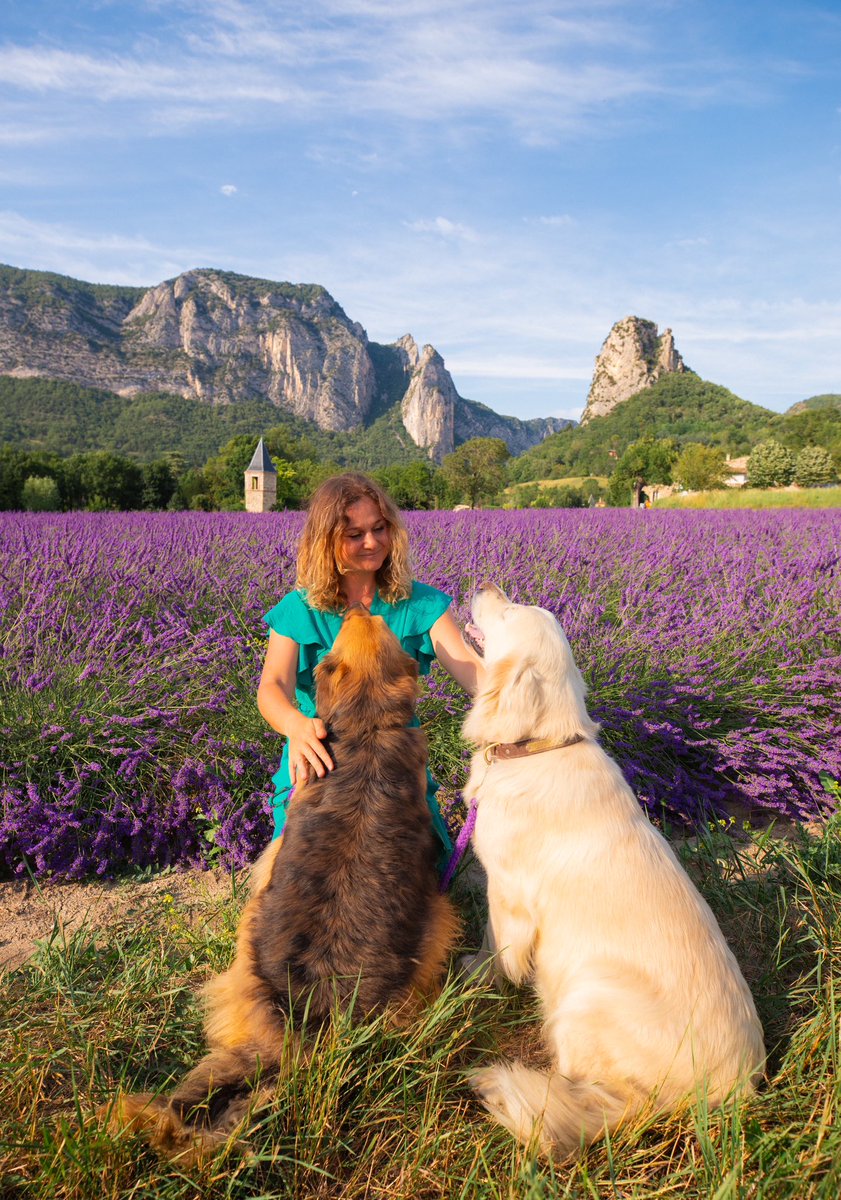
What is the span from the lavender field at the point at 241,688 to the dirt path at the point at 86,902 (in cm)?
9

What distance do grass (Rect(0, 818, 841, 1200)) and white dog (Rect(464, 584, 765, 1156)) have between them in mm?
87

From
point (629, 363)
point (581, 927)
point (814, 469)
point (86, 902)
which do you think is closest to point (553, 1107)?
point (581, 927)

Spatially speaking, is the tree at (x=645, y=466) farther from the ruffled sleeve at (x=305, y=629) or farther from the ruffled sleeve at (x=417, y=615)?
the ruffled sleeve at (x=305, y=629)

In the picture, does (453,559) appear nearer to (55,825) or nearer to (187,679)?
(187,679)

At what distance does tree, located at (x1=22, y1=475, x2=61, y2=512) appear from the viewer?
125ft

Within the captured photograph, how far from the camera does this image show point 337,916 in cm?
167

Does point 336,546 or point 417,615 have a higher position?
point 336,546

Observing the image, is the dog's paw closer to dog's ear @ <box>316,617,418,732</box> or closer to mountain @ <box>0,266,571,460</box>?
dog's ear @ <box>316,617,418,732</box>

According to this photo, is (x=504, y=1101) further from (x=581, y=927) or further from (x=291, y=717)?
(x=291, y=717)

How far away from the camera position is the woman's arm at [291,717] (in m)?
1.89

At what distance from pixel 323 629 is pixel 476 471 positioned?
58.3 m

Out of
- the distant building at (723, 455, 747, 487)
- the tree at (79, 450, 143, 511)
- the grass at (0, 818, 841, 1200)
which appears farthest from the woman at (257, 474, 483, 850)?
the distant building at (723, 455, 747, 487)

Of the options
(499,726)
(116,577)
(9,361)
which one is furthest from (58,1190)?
(9,361)

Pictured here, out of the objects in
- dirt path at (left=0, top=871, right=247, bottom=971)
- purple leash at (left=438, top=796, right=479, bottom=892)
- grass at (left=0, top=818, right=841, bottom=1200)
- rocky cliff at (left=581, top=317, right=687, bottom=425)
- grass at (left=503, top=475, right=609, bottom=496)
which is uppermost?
rocky cliff at (left=581, top=317, right=687, bottom=425)
